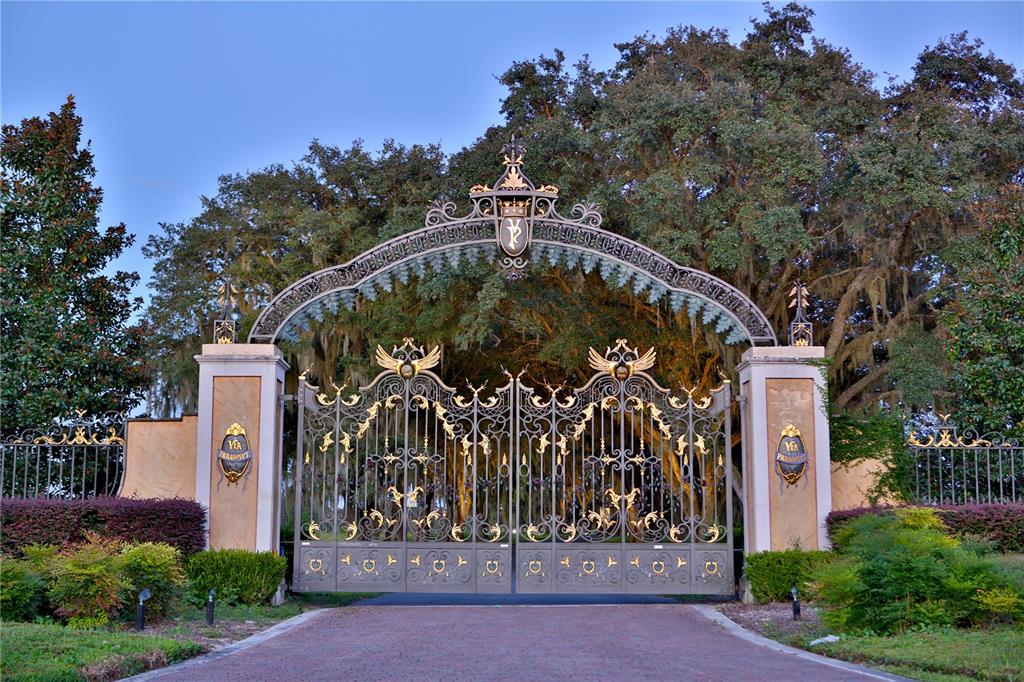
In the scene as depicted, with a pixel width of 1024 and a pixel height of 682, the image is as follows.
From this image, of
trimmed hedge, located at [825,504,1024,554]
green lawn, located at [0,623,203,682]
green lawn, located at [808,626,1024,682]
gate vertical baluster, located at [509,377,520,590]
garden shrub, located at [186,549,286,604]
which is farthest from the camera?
gate vertical baluster, located at [509,377,520,590]

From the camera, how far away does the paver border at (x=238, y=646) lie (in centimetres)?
866

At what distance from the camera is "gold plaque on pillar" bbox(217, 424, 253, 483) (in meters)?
14.6

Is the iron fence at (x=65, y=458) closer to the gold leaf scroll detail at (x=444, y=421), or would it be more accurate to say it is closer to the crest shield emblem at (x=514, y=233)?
the gold leaf scroll detail at (x=444, y=421)

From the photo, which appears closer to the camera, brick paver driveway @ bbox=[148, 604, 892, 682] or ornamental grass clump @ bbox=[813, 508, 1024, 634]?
brick paver driveway @ bbox=[148, 604, 892, 682]

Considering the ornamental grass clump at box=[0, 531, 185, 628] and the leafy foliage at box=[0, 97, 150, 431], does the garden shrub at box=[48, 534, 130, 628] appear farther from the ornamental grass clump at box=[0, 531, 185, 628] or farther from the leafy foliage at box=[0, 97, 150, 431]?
the leafy foliage at box=[0, 97, 150, 431]

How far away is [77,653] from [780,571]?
28.6ft

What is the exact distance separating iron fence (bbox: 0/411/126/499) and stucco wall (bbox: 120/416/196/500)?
217 millimetres

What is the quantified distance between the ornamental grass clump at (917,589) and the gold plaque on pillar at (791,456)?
3578mm

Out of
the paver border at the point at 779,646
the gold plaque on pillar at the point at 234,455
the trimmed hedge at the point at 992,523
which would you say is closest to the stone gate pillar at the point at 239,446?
the gold plaque on pillar at the point at 234,455

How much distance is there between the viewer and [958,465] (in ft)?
52.9

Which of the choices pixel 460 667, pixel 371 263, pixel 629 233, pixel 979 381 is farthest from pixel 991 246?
pixel 460 667

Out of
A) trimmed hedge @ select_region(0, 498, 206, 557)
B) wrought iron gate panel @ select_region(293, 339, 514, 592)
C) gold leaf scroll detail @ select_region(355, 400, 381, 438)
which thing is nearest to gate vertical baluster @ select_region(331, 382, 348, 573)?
wrought iron gate panel @ select_region(293, 339, 514, 592)

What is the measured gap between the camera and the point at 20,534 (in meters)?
13.5

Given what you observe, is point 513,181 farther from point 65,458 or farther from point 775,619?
point 65,458
